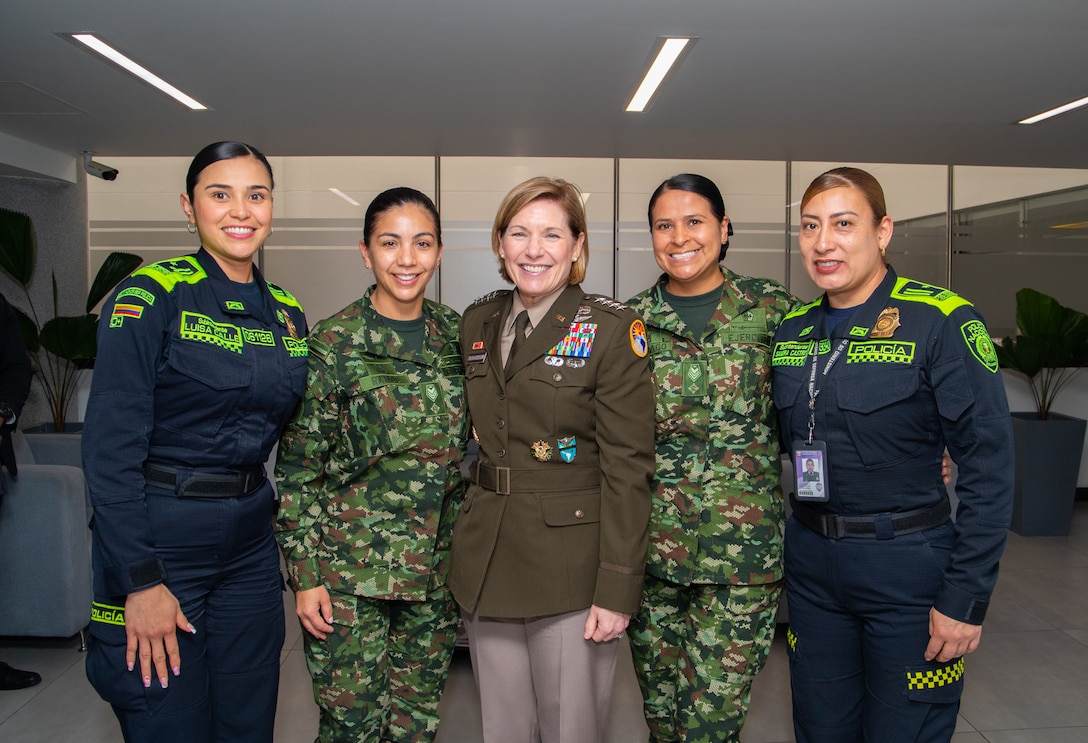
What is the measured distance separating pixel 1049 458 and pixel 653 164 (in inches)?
165

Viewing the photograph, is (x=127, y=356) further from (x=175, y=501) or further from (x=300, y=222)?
(x=300, y=222)

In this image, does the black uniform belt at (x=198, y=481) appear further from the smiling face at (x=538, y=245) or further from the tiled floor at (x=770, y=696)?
the tiled floor at (x=770, y=696)

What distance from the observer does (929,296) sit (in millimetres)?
1804

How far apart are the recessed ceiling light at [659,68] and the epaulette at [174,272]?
2729 mm

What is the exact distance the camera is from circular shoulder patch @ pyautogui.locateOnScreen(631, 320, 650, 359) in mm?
1768

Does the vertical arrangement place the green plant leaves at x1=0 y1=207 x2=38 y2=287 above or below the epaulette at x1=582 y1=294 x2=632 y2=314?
above

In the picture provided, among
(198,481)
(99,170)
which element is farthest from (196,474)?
(99,170)

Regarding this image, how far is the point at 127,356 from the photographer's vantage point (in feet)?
5.27

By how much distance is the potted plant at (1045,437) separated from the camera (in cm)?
548

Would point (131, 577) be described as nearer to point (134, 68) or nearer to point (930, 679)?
point (930, 679)

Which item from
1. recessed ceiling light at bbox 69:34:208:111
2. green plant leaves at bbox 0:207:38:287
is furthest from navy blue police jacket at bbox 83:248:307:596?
green plant leaves at bbox 0:207:38:287

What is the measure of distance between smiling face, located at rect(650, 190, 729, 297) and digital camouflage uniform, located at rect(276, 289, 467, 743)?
0.68 metres

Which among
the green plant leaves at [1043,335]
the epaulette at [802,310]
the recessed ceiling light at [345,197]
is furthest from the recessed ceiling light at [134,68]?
the green plant leaves at [1043,335]

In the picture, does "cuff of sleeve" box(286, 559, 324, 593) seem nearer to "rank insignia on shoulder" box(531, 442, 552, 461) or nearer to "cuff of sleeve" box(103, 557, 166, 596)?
"cuff of sleeve" box(103, 557, 166, 596)
